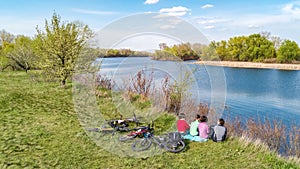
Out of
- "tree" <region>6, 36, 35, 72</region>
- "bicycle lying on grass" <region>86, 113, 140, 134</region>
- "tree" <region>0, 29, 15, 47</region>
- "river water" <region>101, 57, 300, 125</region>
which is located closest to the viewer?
"bicycle lying on grass" <region>86, 113, 140, 134</region>

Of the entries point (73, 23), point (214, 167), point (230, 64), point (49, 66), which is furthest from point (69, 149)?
point (230, 64)

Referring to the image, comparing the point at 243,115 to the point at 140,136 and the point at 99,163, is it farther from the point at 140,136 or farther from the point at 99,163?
the point at 99,163

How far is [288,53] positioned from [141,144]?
51454 millimetres

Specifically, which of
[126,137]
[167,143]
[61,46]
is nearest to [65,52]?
[61,46]

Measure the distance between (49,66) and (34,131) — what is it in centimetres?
649

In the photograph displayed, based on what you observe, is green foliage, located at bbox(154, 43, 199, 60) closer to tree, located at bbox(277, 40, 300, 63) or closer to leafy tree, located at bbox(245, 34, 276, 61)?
tree, located at bbox(277, 40, 300, 63)

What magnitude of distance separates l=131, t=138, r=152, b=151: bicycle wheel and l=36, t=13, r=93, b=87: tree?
7.57m

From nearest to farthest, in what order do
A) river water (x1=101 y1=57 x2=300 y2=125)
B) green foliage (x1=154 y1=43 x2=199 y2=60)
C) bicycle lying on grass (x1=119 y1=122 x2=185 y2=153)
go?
1. bicycle lying on grass (x1=119 y1=122 x2=185 y2=153)
2. green foliage (x1=154 y1=43 x2=199 y2=60)
3. river water (x1=101 y1=57 x2=300 y2=125)

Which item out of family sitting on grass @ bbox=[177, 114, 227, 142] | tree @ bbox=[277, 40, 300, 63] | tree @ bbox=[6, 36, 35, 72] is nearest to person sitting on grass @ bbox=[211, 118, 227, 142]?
family sitting on grass @ bbox=[177, 114, 227, 142]

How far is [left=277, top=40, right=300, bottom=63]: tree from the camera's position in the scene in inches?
1900

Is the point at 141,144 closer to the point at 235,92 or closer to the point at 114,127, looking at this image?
the point at 114,127

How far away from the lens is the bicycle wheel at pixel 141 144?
533 centimetres

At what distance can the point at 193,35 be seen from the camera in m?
6.96

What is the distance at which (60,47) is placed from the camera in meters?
11.8
